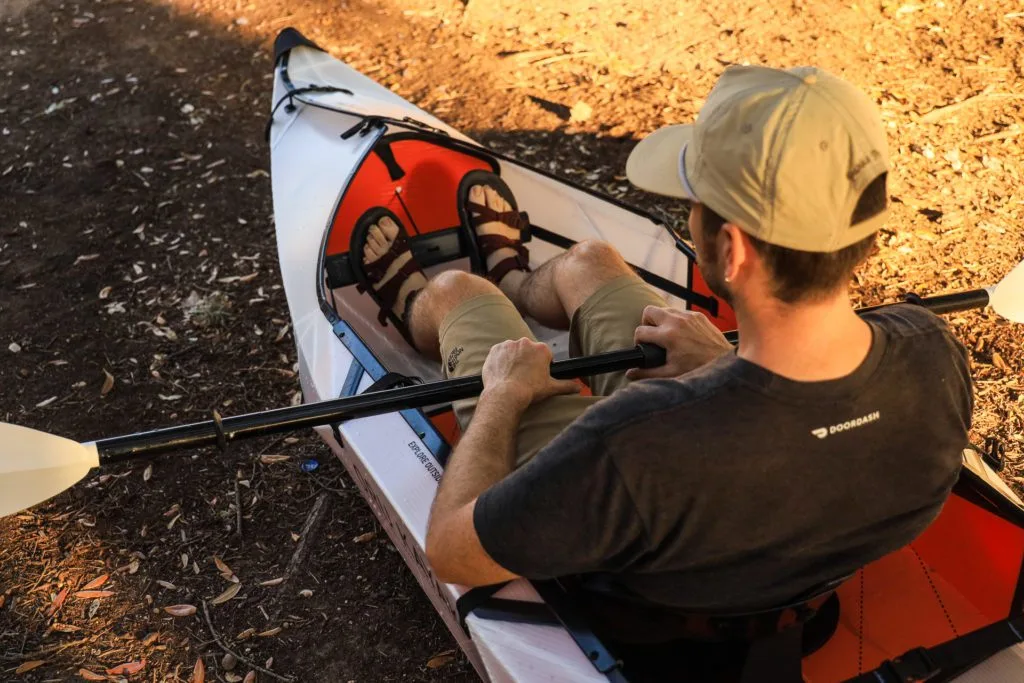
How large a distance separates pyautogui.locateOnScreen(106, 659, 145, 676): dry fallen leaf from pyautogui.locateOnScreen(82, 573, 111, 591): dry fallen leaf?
0.34 meters

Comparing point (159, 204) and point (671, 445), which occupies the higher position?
point (671, 445)

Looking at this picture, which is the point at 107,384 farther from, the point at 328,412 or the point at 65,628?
the point at 328,412

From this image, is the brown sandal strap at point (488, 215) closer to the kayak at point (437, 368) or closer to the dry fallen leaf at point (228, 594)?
the kayak at point (437, 368)

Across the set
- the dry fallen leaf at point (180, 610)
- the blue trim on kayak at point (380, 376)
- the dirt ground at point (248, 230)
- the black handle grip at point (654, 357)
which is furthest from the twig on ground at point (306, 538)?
the black handle grip at point (654, 357)

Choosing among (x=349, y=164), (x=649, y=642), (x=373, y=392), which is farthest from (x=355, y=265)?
(x=649, y=642)

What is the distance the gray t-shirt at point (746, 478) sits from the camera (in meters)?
1.37

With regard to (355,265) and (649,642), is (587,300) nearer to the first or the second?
(355,265)

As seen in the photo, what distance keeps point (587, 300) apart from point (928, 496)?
4.13ft

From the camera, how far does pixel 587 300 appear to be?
104 inches

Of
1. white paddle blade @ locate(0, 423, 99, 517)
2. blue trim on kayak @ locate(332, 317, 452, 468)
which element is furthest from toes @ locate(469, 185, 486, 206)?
white paddle blade @ locate(0, 423, 99, 517)

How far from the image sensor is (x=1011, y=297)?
2.60 m

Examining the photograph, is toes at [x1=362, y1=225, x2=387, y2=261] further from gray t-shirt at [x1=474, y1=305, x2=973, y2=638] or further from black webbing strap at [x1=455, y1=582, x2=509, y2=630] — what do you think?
gray t-shirt at [x1=474, y1=305, x2=973, y2=638]

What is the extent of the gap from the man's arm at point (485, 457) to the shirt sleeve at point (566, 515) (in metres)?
0.10

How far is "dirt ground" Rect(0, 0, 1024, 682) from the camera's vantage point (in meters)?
2.85
